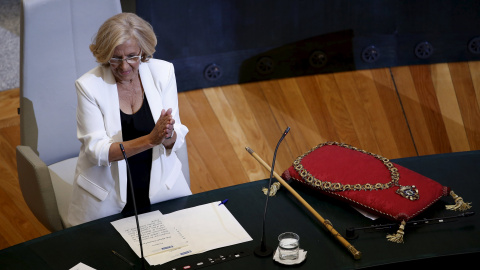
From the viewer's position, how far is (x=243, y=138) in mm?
3275

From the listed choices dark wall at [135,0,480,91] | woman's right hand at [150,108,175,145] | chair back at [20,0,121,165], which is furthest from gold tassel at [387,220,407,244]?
dark wall at [135,0,480,91]

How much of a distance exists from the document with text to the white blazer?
23 centimetres

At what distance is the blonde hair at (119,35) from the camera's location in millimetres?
1984

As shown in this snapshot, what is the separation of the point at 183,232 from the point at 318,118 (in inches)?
66.3

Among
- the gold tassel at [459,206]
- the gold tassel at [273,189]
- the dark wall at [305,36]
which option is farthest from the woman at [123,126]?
the dark wall at [305,36]

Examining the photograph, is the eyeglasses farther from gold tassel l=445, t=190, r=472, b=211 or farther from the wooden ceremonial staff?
gold tassel l=445, t=190, r=472, b=211

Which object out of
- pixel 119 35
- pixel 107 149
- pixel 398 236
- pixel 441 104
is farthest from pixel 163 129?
pixel 441 104

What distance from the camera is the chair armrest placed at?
2.25m

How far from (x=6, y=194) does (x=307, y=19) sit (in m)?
1.87

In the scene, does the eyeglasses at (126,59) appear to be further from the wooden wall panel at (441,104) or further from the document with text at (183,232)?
the wooden wall panel at (441,104)

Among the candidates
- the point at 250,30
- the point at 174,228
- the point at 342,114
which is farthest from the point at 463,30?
the point at 174,228

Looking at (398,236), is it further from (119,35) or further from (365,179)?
(119,35)

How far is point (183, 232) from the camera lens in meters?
1.86

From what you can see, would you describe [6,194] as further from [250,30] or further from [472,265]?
[472,265]
